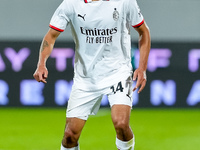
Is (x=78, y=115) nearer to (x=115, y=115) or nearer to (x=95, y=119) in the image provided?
(x=115, y=115)

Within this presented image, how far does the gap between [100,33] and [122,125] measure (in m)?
0.86

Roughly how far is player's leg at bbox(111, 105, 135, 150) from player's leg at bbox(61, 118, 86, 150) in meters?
0.35

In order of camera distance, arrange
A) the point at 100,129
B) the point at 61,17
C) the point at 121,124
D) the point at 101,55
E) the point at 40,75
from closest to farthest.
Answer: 1. the point at 40,75
2. the point at 121,124
3. the point at 61,17
4. the point at 101,55
5. the point at 100,129

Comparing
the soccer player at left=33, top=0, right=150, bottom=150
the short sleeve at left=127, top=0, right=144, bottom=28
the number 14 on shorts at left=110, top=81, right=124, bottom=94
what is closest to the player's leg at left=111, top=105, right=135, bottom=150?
the soccer player at left=33, top=0, right=150, bottom=150

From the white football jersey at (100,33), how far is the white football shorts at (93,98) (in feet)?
0.17

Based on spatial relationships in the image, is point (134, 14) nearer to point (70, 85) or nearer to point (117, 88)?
point (117, 88)

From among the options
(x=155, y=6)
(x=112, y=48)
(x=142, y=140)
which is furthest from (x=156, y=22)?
(x=112, y=48)

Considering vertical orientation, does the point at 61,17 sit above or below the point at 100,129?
above

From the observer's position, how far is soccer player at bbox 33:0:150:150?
5453 mm

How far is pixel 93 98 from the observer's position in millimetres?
5633

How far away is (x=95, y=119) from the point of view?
1038cm

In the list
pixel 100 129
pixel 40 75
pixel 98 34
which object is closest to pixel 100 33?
pixel 98 34

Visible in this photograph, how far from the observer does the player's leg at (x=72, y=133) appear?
5.50 metres

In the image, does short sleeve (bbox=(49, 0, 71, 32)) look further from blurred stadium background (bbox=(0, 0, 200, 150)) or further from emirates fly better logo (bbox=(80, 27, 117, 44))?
blurred stadium background (bbox=(0, 0, 200, 150))
